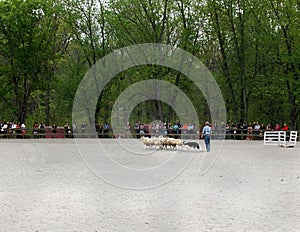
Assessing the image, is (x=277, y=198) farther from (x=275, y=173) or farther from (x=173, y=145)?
(x=173, y=145)

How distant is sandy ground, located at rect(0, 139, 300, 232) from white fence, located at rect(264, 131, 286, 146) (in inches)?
587

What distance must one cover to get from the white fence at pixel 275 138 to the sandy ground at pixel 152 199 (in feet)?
48.9

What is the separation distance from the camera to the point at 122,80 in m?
49.6

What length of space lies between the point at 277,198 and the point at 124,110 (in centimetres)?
3951

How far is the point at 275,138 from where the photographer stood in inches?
1280

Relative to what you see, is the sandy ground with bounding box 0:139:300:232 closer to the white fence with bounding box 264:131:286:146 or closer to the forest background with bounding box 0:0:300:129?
the white fence with bounding box 264:131:286:146

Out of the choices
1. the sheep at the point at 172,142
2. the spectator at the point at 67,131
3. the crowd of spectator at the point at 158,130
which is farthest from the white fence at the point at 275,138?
the spectator at the point at 67,131

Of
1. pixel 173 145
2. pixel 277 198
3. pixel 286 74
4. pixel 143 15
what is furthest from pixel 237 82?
pixel 277 198

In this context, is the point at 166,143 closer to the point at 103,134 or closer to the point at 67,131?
the point at 103,134

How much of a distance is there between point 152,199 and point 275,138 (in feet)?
76.5

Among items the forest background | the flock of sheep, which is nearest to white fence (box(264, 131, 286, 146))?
the forest background

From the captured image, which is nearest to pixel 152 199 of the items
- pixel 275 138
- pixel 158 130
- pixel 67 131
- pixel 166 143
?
pixel 166 143

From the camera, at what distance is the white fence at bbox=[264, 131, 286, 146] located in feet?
105

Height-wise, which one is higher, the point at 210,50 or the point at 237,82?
the point at 210,50
